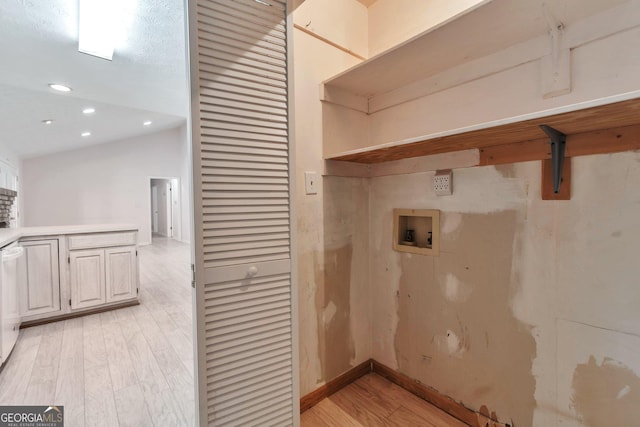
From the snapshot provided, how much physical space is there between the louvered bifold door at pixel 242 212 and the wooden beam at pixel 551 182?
1.10 m

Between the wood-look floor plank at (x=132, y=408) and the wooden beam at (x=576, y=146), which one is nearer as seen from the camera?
the wooden beam at (x=576, y=146)

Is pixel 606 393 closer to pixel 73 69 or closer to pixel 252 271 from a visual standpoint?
pixel 252 271

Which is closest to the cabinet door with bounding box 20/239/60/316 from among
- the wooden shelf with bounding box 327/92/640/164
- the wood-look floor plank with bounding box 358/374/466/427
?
the wood-look floor plank with bounding box 358/374/466/427

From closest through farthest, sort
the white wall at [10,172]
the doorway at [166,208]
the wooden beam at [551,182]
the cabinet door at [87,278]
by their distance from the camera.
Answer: the wooden beam at [551,182] < the cabinet door at [87,278] < the white wall at [10,172] < the doorway at [166,208]

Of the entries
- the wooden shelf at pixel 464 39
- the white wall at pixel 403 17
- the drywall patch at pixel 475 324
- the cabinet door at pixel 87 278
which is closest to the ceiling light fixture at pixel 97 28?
the wooden shelf at pixel 464 39

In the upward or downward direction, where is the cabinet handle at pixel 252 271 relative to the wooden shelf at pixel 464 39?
downward

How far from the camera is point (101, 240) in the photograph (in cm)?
308

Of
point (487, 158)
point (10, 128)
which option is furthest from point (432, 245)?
point (10, 128)

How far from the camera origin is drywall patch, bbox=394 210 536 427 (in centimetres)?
129

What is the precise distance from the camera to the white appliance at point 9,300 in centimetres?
200

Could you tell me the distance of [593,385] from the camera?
3.58ft

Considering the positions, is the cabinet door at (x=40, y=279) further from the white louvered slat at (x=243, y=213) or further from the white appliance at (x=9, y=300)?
the white louvered slat at (x=243, y=213)

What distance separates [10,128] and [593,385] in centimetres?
652

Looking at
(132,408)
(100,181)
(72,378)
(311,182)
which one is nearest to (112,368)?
(72,378)
